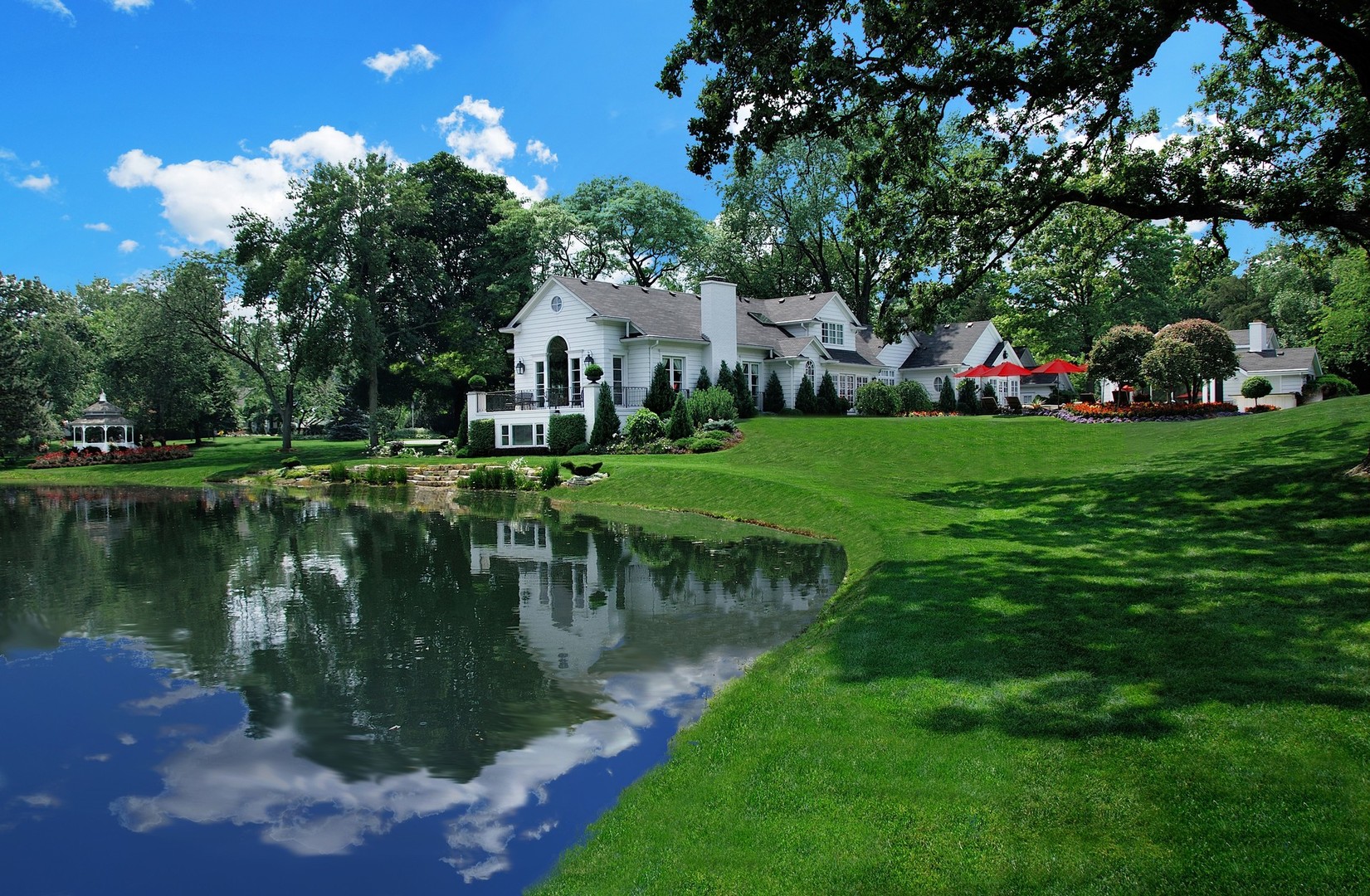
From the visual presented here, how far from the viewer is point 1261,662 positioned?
623 centimetres

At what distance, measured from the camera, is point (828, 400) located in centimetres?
3853

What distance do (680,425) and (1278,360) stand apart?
115 feet

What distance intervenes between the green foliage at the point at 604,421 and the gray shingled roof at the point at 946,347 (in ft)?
67.5

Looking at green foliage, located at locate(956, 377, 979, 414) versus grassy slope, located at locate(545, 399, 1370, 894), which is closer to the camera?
grassy slope, located at locate(545, 399, 1370, 894)

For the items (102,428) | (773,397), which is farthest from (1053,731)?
(102,428)

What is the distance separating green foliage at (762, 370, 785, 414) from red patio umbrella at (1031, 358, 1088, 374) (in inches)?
654

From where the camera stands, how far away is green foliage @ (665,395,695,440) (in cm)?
3184

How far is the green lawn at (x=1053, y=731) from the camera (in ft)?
13.5

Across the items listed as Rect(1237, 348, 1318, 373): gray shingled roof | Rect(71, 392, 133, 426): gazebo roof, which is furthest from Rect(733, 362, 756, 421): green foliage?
Rect(71, 392, 133, 426): gazebo roof

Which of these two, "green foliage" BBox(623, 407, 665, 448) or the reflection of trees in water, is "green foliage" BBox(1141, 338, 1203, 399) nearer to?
"green foliage" BBox(623, 407, 665, 448)

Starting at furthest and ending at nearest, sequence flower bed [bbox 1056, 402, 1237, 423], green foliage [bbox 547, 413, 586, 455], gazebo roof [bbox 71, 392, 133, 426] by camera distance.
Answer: gazebo roof [bbox 71, 392, 133, 426]
green foliage [bbox 547, 413, 586, 455]
flower bed [bbox 1056, 402, 1237, 423]

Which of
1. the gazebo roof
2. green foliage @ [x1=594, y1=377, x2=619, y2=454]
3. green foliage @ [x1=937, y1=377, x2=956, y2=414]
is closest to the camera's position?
green foliage @ [x1=594, y1=377, x2=619, y2=454]

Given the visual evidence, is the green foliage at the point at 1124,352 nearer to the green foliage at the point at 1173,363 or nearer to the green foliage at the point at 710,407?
the green foliage at the point at 1173,363

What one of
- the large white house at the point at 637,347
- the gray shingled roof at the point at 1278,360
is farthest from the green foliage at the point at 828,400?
the gray shingled roof at the point at 1278,360
